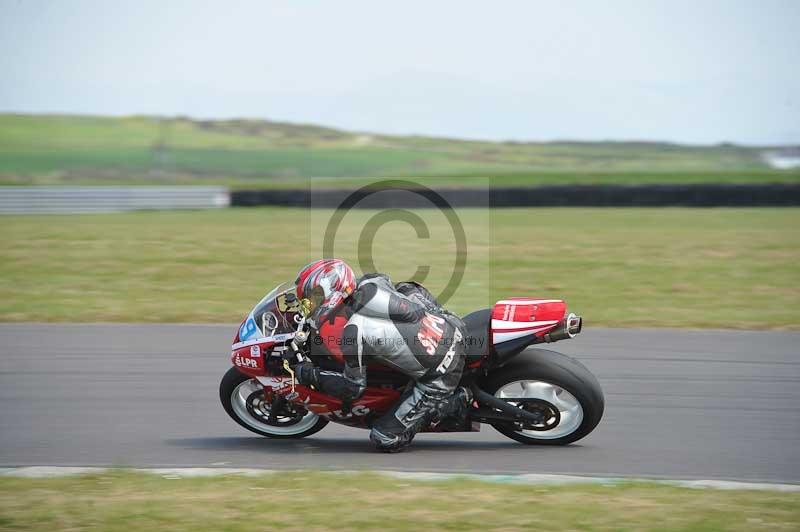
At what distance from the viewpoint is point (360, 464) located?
5.51 meters

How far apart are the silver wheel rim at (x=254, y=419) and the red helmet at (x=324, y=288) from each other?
874 mm

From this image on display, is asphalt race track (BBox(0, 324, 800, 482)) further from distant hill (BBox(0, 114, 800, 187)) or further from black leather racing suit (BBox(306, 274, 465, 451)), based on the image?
distant hill (BBox(0, 114, 800, 187))

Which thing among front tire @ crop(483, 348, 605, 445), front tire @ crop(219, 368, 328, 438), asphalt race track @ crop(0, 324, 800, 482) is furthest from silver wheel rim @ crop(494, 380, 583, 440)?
front tire @ crop(219, 368, 328, 438)

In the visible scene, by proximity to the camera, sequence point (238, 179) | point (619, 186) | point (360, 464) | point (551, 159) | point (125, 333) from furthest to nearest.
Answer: point (551, 159)
point (238, 179)
point (619, 186)
point (125, 333)
point (360, 464)

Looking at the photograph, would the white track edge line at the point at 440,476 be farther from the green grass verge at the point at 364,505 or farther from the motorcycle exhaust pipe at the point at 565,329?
the motorcycle exhaust pipe at the point at 565,329

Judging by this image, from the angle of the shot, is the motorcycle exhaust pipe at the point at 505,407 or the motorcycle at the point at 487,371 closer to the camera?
the motorcycle at the point at 487,371

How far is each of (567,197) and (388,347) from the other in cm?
2126

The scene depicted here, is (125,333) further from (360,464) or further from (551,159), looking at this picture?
(551,159)

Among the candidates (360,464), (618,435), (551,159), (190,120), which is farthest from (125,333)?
(190,120)

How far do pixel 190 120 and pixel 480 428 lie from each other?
6024cm

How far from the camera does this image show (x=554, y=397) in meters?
5.71

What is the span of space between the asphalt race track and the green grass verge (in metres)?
0.50

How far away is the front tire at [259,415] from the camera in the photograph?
19.9 ft
